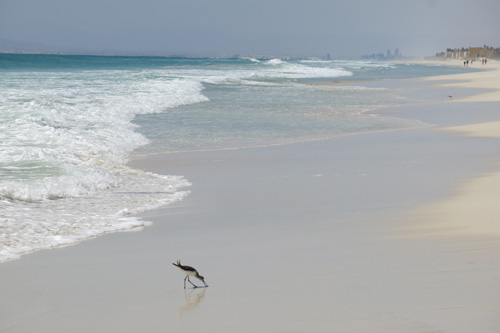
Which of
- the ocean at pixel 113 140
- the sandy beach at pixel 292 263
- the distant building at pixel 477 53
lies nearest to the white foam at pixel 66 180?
the ocean at pixel 113 140

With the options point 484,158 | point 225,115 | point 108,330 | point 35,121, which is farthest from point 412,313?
point 225,115

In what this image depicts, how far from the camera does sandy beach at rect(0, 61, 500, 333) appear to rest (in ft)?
13.5

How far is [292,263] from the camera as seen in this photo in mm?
5355

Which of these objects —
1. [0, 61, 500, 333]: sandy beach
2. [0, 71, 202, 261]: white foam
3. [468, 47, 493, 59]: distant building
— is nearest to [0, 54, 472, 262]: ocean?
[0, 71, 202, 261]: white foam

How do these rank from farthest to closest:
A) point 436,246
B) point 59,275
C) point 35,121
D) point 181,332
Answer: point 35,121 < point 436,246 < point 59,275 < point 181,332

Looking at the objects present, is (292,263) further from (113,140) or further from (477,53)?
(477,53)

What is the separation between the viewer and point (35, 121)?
1484 cm

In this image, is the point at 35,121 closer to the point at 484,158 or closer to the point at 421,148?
the point at 421,148

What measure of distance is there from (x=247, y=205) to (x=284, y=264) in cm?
257

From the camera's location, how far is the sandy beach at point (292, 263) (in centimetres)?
413

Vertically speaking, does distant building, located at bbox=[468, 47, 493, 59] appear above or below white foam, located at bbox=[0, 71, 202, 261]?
above

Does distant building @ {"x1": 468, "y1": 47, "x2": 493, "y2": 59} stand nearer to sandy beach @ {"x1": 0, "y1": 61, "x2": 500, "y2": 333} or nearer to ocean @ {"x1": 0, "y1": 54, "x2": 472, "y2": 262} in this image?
ocean @ {"x1": 0, "y1": 54, "x2": 472, "y2": 262}

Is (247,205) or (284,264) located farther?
(247,205)

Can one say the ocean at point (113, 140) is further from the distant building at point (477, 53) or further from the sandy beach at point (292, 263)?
the distant building at point (477, 53)
